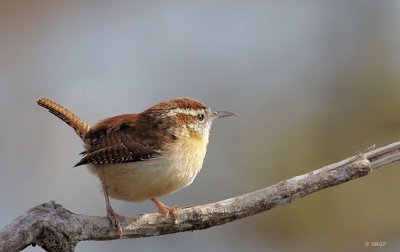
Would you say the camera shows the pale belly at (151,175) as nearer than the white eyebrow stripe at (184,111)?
Yes

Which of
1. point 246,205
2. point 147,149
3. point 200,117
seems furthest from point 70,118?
point 246,205

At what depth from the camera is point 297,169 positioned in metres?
7.59

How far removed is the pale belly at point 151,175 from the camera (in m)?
4.96

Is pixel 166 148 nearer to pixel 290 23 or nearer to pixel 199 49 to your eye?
pixel 199 49

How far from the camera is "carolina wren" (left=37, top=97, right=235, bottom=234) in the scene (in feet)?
16.4

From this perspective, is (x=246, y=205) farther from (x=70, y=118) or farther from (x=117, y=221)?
(x=70, y=118)

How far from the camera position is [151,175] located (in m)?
4.96

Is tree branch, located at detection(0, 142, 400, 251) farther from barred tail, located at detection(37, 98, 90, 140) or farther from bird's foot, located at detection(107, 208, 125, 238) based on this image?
barred tail, located at detection(37, 98, 90, 140)

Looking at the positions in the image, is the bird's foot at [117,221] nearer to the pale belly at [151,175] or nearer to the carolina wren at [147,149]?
the carolina wren at [147,149]

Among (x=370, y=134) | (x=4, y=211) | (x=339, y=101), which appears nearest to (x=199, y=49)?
(x=339, y=101)

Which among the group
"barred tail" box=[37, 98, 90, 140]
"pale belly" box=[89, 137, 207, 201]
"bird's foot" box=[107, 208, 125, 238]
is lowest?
"bird's foot" box=[107, 208, 125, 238]

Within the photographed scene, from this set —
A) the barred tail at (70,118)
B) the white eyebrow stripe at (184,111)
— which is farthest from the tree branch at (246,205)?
the barred tail at (70,118)

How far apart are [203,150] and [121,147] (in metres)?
0.56

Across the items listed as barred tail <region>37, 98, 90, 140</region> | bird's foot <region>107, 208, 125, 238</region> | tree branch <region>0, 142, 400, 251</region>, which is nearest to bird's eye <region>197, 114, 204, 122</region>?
barred tail <region>37, 98, 90, 140</region>
